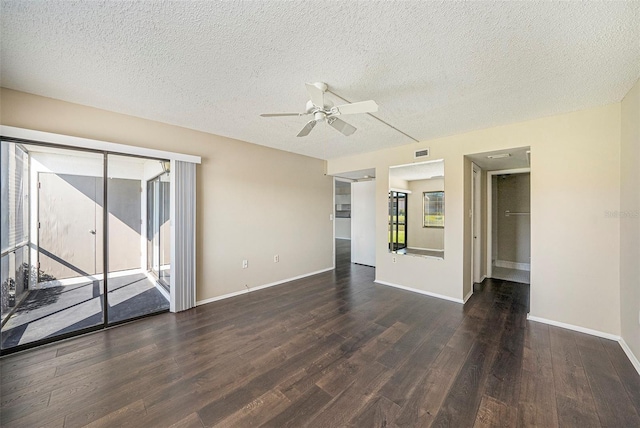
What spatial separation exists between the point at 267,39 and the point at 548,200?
3509 mm

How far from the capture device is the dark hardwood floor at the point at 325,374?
1601 mm

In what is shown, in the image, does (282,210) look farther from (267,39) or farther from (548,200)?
(548,200)

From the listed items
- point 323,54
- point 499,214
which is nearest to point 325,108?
point 323,54

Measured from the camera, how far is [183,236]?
3.29 m

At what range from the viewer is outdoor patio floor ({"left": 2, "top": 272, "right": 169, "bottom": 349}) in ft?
8.13

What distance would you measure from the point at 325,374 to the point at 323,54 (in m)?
2.51

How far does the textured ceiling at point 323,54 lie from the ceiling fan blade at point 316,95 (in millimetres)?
180

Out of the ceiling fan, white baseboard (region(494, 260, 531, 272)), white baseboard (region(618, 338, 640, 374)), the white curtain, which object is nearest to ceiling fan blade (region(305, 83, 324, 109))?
the ceiling fan

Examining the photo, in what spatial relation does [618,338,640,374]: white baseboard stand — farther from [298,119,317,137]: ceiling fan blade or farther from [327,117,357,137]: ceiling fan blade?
[298,119,317,137]: ceiling fan blade

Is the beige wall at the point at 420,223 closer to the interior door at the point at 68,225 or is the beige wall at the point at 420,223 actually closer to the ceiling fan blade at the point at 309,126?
the ceiling fan blade at the point at 309,126

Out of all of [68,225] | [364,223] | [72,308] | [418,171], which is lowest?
[72,308]

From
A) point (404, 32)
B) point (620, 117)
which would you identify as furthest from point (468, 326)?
point (404, 32)

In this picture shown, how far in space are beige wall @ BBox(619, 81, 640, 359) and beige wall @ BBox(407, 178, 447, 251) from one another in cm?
181

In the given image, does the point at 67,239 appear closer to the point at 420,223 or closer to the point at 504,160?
the point at 420,223
